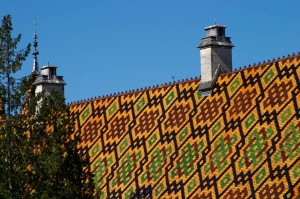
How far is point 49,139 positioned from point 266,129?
8.07 m

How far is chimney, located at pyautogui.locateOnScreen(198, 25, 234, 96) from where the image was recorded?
38.2 metres

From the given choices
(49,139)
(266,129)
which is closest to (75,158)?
(49,139)

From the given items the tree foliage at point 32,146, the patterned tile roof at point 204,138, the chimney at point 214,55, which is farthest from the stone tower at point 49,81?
the tree foliage at point 32,146

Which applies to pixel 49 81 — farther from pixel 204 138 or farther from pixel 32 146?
pixel 32 146

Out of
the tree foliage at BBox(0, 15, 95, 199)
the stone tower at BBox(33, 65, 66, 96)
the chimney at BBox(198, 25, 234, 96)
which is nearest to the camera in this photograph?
the tree foliage at BBox(0, 15, 95, 199)

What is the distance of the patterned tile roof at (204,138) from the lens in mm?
33156

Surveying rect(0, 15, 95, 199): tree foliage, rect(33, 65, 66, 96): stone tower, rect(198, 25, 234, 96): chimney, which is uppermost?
rect(33, 65, 66, 96): stone tower

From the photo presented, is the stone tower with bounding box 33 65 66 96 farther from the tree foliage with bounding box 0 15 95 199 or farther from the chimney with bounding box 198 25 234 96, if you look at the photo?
the tree foliage with bounding box 0 15 95 199

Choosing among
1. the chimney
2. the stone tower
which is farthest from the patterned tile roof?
the stone tower

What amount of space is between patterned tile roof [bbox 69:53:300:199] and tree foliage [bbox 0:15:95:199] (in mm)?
1427

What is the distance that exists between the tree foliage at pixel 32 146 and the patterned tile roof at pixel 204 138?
143 cm

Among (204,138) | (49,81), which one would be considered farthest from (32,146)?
(49,81)

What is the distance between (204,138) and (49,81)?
12.0 meters

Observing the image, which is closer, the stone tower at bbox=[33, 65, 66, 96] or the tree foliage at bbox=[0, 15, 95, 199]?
the tree foliage at bbox=[0, 15, 95, 199]
